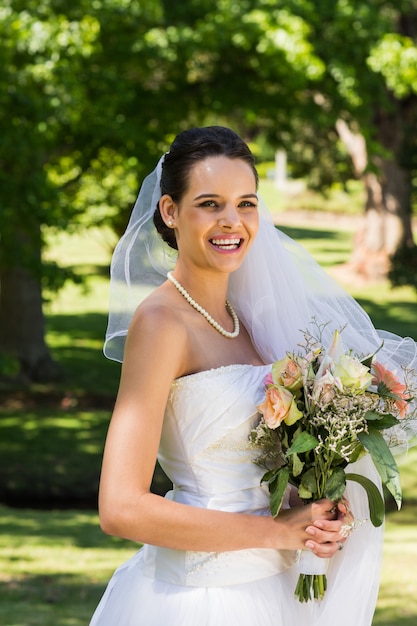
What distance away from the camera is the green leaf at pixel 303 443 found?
8.02ft

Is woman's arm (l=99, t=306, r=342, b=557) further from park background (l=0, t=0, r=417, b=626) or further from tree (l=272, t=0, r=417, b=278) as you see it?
tree (l=272, t=0, r=417, b=278)

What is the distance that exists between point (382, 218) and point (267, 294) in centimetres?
2463

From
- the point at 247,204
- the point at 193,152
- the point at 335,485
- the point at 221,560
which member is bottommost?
the point at 221,560

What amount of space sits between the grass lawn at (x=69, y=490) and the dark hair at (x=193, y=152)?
65.9 inches

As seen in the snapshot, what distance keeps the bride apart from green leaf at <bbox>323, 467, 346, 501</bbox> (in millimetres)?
44

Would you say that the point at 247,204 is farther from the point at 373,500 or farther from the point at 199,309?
the point at 373,500

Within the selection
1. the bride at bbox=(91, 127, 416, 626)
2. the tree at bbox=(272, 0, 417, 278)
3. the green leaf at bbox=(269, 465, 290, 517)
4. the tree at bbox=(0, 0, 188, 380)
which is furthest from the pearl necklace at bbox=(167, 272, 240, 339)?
the tree at bbox=(272, 0, 417, 278)

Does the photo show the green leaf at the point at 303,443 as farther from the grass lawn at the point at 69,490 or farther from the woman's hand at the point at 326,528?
the grass lawn at the point at 69,490

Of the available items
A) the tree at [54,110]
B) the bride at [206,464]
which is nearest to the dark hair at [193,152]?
the bride at [206,464]

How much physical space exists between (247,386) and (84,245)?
3588 centimetres

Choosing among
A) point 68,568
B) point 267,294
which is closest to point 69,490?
point 68,568

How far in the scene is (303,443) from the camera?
2.46 m

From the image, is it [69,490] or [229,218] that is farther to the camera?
[69,490]

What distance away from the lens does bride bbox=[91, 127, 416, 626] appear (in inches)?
98.0
